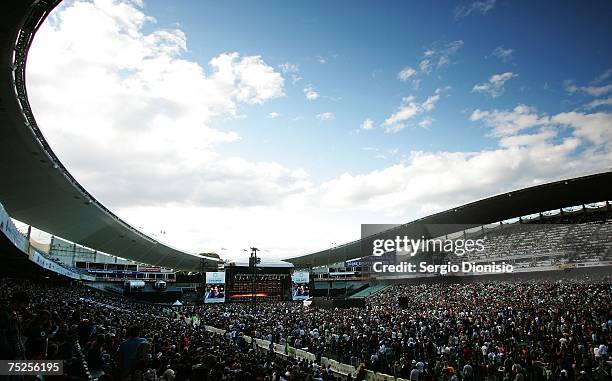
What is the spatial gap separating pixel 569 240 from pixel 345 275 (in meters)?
42.4

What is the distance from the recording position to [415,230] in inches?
1737

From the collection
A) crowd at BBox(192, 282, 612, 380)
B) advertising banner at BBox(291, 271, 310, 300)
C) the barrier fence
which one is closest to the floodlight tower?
advertising banner at BBox(291, 271, 310, 300)

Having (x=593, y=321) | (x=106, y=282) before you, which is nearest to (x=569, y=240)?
(x=593, y=321)

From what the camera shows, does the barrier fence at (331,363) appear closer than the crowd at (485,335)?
No

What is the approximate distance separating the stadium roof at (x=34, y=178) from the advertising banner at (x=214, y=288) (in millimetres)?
7217

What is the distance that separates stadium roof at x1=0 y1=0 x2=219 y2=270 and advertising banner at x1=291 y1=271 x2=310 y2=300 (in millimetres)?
15988

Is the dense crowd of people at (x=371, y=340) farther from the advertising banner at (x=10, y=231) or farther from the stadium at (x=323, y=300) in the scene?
the advertising banner at (x=10, y=231)

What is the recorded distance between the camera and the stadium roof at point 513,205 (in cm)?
2806

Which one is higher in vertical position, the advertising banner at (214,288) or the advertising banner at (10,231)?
the advertising banner at (10,231)

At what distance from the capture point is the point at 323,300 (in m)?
41.9

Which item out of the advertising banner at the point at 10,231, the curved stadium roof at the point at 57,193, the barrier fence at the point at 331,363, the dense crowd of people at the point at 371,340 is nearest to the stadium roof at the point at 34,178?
the curved stadium roof at the point at 57,193

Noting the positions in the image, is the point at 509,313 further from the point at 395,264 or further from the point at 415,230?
the point at 395,264

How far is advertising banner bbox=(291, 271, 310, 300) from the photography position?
165 ft

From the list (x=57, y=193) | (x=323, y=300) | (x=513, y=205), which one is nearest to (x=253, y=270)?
(x=323, y=300)
